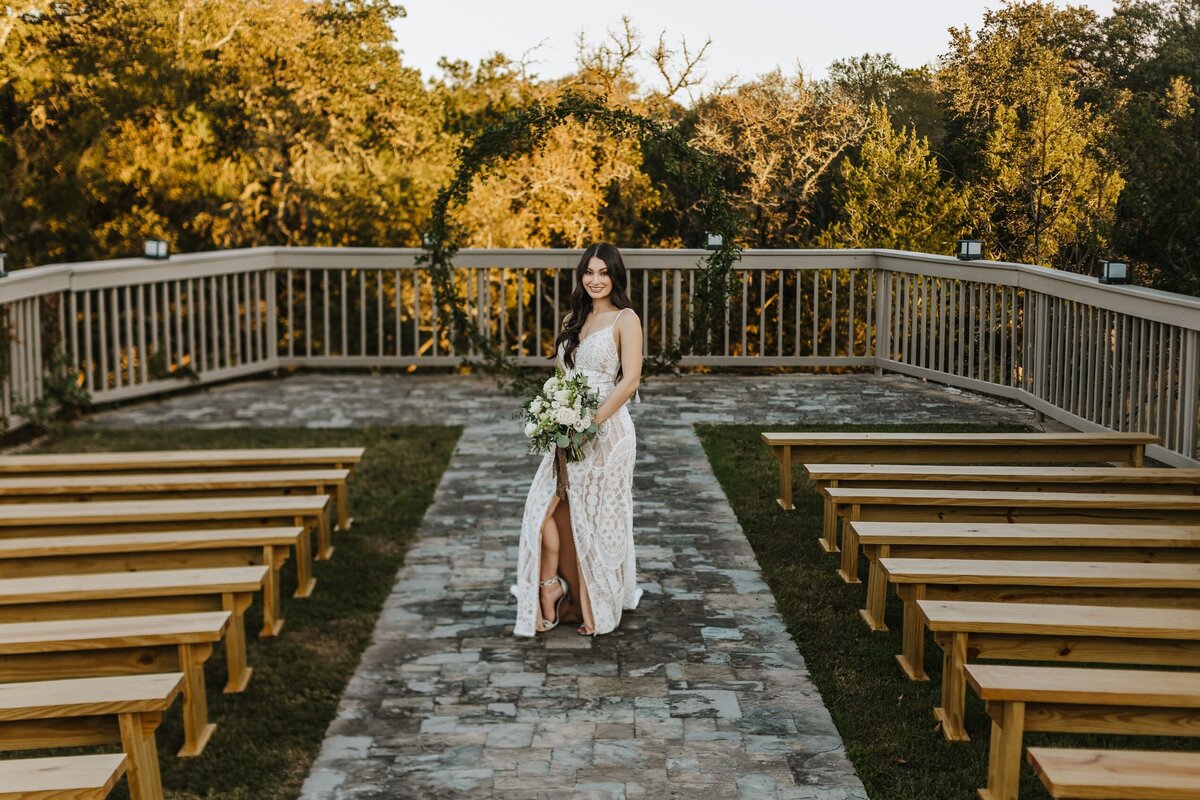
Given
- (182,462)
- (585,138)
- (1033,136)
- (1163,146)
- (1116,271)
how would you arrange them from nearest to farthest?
→ (182,462) < (1116,271) < (1163,146) < (1033,136) < (585,138)

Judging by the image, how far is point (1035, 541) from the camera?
4.82 metres

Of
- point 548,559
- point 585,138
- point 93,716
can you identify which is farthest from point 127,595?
point 585,138

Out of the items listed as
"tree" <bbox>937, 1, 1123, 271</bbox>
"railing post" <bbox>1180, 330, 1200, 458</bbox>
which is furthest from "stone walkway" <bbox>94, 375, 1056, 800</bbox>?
"tree" <bbox>937, 1, 1123, 271</bbox>

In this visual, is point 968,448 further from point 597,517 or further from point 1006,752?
point 1006,752

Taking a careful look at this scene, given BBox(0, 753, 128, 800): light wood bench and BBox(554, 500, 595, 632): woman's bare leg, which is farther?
BBox(554, 500, 595, 632): woman's bare leg

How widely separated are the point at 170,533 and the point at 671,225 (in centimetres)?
795

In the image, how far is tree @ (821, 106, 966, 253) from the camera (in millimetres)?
10734

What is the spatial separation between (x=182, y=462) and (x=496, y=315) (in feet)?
18.5

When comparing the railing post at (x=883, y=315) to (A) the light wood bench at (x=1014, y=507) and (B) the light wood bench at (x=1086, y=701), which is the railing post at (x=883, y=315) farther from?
(B) the light wood bench at (x=1086, y=701)

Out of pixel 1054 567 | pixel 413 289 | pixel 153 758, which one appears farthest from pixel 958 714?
pixel 413 289

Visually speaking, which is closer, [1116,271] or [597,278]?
[597,278]

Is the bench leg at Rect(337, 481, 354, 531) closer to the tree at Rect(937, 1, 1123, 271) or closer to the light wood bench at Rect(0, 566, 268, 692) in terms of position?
the light wood bench at Rect(0, 566, 268, 692)

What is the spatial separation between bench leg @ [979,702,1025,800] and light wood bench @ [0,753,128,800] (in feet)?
7.34

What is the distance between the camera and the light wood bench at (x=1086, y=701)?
3.33 metres
